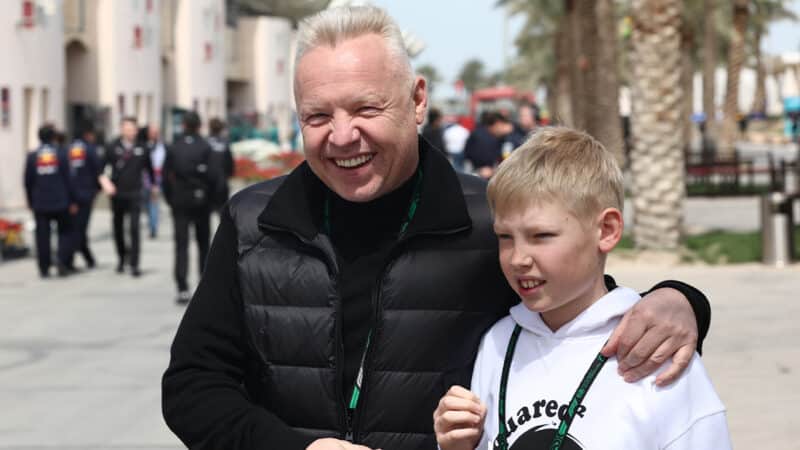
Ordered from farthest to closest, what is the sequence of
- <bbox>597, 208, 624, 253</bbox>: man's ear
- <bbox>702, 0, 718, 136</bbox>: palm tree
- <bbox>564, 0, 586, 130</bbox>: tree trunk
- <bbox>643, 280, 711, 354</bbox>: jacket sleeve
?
1. <bbox>702, 0, 718, 136</bbox>: palm tree
2. <bbox>564, 0, 586, 130</bbox>: tree trunk
3. <bbox>643, 280, 711, 354</bbox>: jacket sleeve
4. <bbox>597, 208, 624, 253</bbox>: man's ear

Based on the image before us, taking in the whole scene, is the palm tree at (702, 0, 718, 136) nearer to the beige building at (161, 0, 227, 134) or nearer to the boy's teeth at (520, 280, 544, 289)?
the beige building at (161, 0, 227, 134)

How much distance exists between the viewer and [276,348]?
9.99 feet

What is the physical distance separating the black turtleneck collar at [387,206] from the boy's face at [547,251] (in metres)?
0.30

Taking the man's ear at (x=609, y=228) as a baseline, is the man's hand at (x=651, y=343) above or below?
→ below

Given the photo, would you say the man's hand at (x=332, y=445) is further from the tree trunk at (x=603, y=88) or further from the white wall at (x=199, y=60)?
the white wall at (x=199, y=60)

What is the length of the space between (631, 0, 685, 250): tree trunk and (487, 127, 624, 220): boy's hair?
14114 millimetres

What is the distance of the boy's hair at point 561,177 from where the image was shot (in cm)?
272

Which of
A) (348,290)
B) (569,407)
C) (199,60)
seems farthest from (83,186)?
(199,60)

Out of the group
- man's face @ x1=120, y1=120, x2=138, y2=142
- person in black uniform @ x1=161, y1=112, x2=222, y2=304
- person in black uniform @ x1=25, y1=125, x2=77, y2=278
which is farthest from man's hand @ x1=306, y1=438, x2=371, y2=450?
man's face @ x1=120, y1=120, x2=138, y2=142

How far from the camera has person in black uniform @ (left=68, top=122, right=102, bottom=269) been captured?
17.8m

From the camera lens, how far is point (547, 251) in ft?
8.89

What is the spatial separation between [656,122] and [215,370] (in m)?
14.6

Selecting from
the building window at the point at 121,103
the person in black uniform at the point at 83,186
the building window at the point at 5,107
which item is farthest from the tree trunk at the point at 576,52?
the person in black uniform at the point at 83,186

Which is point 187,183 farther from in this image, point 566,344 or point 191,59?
point 191,59
